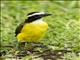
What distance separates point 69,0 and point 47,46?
3.57m

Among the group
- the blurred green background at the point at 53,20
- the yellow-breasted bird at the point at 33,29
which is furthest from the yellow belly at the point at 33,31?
the blurred green background at the point at 53,20

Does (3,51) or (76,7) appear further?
(76,7)

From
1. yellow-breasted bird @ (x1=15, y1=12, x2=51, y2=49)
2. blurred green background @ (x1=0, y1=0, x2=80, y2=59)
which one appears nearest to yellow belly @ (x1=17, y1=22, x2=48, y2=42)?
yellow-breasted bird @ (x1=15, y1=12, x2=51, y2=49)

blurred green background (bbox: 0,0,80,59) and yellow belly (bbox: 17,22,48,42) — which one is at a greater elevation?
yellow belly (bbox: 17,22,48,42)

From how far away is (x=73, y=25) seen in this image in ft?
26.1

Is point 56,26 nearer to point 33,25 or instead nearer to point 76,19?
point 76,19

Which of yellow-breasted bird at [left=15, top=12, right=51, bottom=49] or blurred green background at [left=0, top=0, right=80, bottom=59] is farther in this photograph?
blurred green background at [left=0, top=0, right=80, bottom=59]

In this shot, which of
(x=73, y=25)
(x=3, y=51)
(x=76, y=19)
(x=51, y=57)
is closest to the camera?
(x=51, y=57)

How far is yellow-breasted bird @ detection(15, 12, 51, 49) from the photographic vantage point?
21.0ft

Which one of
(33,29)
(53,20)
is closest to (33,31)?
(33,29)

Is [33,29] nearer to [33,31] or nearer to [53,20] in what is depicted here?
[33,31]

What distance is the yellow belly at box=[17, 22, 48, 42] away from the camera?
252 inches

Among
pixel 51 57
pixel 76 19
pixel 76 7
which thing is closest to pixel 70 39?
pixel 51 57

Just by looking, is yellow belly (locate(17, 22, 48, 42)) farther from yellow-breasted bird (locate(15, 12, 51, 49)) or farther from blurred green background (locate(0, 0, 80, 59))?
blurred green background (locate(0, 0, 80, 59))
